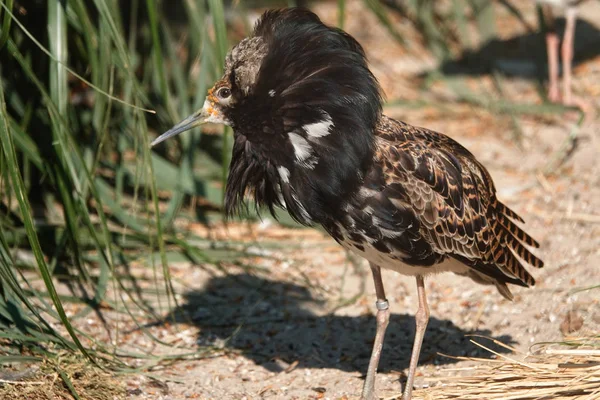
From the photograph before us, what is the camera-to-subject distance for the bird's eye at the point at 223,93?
13.4 feet

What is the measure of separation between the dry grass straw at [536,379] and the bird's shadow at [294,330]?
0.60m

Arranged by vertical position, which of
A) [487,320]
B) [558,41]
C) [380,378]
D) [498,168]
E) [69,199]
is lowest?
[380,378]

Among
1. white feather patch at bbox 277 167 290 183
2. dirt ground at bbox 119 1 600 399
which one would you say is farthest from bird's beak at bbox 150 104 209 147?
dirt ground at bbox 119 1 600 399

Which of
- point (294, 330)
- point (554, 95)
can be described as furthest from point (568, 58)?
point (294, 330)

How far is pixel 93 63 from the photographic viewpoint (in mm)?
4898

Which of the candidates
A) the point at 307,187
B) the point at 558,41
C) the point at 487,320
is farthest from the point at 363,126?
the point at 558,41

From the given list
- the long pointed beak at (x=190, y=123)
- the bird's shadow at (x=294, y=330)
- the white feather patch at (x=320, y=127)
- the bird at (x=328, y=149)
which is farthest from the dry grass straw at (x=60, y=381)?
the white feather patch at (x=320, y=127)

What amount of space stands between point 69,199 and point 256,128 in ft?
4.39

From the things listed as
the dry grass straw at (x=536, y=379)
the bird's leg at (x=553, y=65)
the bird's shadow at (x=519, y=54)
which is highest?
the bird's shadow at (x=519, y=54)

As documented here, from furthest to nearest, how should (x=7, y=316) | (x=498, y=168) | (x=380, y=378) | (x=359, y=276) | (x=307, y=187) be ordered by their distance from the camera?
(x=498, y=168), (x=359, y=276), (x=380, y=378), (x=7, y=316), (x=307, y=187)

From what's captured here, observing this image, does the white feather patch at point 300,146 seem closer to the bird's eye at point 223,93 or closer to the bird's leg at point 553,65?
the bird's eye at point 223,93

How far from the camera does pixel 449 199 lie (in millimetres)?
4270

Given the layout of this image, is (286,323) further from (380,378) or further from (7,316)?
(7,316)

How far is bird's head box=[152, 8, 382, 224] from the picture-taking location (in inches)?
155
